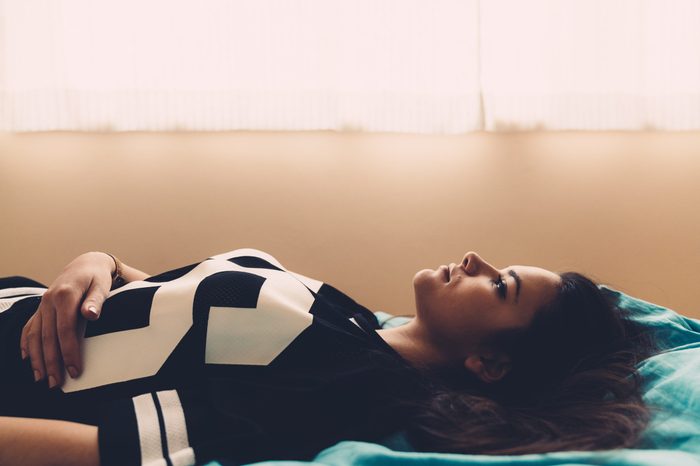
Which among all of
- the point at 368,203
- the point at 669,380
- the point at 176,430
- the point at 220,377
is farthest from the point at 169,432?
the point at 368,203

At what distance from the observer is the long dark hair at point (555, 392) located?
0.80 meters

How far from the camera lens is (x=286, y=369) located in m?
0.84

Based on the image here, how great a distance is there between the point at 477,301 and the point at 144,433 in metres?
0.60

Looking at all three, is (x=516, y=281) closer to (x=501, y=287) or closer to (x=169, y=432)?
(x=501, y=287)

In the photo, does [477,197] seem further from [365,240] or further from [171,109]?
[171,109]

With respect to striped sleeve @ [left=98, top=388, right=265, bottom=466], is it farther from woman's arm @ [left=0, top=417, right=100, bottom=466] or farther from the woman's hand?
the woman's hand

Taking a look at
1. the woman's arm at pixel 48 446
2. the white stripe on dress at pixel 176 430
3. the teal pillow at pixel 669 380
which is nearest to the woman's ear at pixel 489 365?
the teal pillow at pixel 669 380

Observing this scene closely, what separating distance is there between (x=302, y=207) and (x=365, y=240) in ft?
0.70

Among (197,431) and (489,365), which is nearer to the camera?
(197,431)

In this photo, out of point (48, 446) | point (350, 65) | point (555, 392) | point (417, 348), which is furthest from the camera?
point (350, 65)

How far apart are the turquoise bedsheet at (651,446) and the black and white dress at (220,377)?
1.8 inches

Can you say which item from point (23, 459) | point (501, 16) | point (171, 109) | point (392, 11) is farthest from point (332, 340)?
point (501, 16)

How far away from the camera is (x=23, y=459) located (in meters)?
0.69

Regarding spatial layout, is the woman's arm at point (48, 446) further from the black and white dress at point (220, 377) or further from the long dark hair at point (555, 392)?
the long dark hair at point (555, 392)
